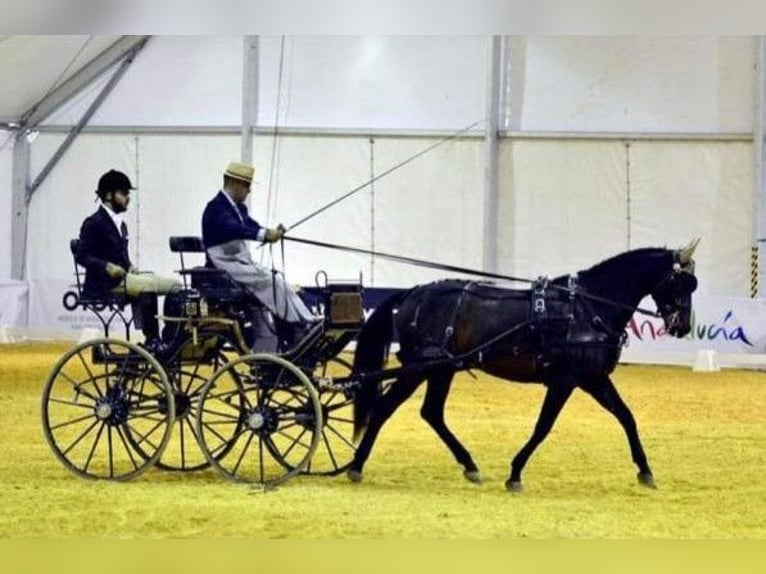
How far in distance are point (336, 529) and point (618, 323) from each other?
168 centimetres

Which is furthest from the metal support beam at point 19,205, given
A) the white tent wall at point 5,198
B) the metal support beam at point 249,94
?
the metal support beam at point 249,94

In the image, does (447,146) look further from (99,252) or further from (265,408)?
(265,408)

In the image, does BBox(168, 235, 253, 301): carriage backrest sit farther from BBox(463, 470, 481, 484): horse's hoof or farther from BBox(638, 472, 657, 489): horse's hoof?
BBox(638, 472, 657, 489): horse's hoof

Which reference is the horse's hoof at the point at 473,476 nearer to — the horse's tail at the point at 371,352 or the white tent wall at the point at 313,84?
the horse's tail at the point at 371,352

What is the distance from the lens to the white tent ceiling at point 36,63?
31.2ft


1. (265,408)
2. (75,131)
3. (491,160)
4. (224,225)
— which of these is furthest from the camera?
(75,131)

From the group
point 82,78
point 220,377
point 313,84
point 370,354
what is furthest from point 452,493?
point 82,78

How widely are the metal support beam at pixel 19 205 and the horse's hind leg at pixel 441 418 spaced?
4.82 meters

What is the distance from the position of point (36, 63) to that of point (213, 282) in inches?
128

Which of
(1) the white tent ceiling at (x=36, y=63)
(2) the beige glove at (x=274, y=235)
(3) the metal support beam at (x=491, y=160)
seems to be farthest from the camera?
(3) the metal support beam at (x=491, y=160)

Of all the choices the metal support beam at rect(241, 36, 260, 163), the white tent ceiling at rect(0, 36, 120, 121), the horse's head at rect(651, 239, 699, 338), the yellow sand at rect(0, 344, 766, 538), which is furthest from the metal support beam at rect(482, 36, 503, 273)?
the horse's head at rect(651, 239, 699, 338)

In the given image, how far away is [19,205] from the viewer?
1184cm

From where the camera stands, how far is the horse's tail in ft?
25.2

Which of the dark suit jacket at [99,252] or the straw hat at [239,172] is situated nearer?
the dark suit jacket at [99,252]
